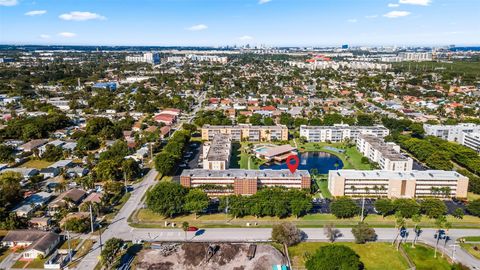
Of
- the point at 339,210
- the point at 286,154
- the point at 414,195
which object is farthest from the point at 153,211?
the point at 414,195

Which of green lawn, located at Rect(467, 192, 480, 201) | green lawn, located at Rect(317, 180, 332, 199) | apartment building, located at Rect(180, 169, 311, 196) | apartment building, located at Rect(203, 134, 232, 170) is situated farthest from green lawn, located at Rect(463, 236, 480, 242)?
apartment building, located at Rect(203, 134, 232, 170)

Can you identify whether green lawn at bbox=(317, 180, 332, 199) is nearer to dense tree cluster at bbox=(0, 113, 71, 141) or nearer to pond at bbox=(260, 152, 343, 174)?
pond at bbox=(260, 152, 343, 174)

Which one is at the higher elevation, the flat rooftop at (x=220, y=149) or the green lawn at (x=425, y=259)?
the flat rooftop at (x=220, y=149)

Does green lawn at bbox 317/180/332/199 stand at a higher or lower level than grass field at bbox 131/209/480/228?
higher

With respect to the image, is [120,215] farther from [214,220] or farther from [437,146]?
[437,146]

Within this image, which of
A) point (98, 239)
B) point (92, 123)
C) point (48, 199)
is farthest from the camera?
point (92, 123)

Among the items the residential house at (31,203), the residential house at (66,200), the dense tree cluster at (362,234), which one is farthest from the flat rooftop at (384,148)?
the residential house at (31,203)

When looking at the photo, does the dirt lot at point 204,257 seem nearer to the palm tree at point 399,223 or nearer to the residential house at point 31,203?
the palm tree at point 399,223
